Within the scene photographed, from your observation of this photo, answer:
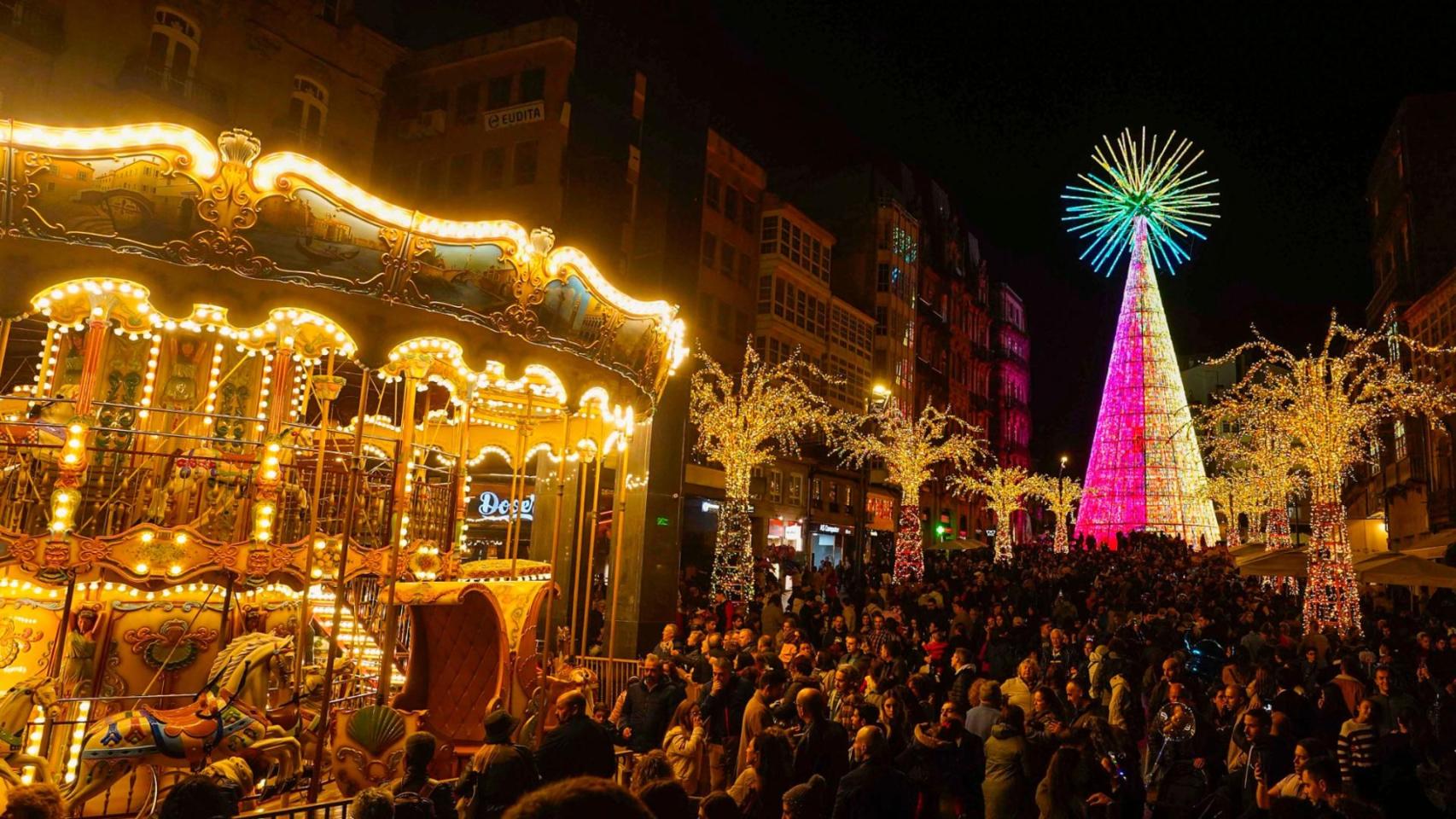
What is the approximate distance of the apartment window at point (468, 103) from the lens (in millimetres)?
34562

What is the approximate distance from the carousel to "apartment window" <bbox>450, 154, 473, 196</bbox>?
2169 cm

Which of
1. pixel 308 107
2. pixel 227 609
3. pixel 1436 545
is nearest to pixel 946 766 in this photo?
pixel 227 609

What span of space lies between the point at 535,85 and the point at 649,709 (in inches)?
1136

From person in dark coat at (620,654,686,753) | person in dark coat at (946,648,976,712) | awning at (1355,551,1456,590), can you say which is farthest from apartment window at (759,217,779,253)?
person in dark coat at (620,654,686,753)

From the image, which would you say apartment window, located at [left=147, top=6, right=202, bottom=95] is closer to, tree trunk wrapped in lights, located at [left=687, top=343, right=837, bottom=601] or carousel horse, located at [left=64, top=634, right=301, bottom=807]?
tree trunk wrapped in lights, located at [left=687, top=343, right=837, bottom=601]

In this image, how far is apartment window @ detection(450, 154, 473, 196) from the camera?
3466cm

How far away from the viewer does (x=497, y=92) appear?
113 feet

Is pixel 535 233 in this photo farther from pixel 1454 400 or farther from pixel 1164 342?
pixel 1164 342

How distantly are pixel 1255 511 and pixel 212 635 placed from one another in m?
57.0

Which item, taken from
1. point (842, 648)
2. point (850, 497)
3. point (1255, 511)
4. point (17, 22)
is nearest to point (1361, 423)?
→ point (842, 648)

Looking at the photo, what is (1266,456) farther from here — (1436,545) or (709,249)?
(709,249)

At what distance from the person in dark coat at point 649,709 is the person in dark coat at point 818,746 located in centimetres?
206

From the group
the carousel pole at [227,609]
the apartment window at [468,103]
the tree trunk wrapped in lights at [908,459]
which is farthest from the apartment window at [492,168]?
the carousel pole at [227,609]

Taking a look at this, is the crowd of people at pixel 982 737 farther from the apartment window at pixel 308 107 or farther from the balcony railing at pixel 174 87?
the apartment window at pixel 308 107
